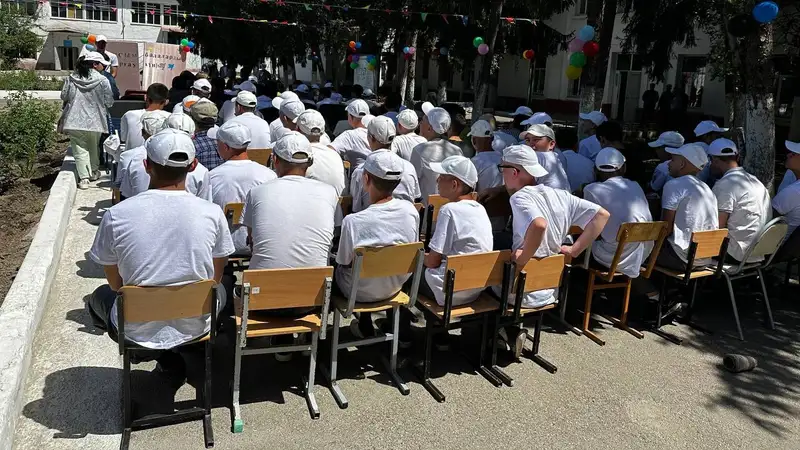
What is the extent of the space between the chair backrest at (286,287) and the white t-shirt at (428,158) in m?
2.75

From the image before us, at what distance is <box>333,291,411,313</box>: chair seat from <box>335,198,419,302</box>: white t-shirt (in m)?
0.03

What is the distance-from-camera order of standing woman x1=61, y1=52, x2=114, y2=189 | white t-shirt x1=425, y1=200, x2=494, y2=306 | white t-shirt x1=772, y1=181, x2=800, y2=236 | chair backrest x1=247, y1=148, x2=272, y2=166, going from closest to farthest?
1. white t-shirt x1=425, y1=200, x2=494, y2=306
2. white t-shirt x1=772, y1=181, x2=800, y2=236
3. chair backrest x1=247, y1=148, x2=272, y2=166
4. standing woman x1=61, y1=52, x2=114, y2=189

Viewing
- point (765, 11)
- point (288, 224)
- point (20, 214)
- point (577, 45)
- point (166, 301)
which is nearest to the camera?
point (166, 301)

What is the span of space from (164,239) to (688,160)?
13.5 ft

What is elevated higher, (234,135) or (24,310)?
(234,135)

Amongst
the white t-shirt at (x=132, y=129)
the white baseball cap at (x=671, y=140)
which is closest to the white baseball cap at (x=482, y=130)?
the white baseball cap at (x=671, y=140)

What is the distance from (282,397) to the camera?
3955mm

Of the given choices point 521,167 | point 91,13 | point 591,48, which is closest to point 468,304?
point 521,167

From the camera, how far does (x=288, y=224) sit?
3795 millimetres

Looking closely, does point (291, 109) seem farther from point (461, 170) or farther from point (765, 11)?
point (765, 11)

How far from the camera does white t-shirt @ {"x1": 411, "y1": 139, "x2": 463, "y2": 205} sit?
6.25 metres

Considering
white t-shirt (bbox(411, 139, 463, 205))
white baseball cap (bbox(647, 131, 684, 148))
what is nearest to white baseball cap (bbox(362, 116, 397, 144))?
white t-shirt (bbox(411, 139, 463, 205))

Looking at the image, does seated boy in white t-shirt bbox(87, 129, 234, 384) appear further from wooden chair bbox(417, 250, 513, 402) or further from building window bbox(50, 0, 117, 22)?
building window bbox(50, 0, 117, 22)

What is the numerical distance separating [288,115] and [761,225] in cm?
464
